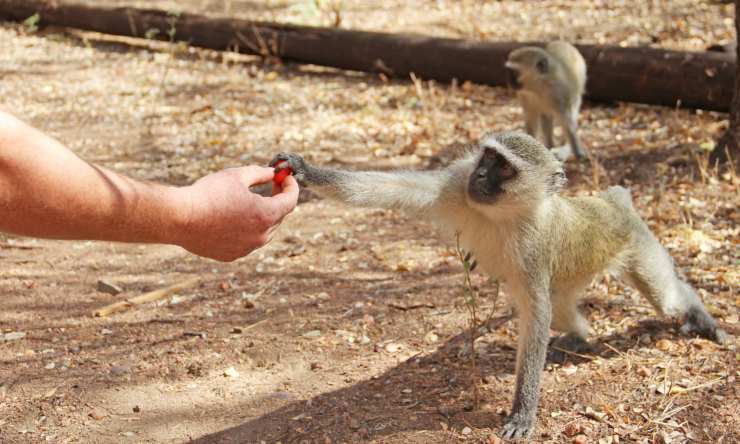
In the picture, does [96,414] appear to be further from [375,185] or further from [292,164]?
[375,185]

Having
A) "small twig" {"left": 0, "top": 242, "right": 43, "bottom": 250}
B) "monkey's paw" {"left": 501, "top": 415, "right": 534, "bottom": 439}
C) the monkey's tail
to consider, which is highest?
the monkey's tail

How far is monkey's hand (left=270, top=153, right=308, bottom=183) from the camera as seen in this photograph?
10.5ft

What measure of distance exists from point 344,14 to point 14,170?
9.09m

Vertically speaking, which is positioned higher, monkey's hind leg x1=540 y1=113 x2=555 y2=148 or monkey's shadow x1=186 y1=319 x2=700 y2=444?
monkey's hind leg x1=540 y1=113 x2=555 y2=148

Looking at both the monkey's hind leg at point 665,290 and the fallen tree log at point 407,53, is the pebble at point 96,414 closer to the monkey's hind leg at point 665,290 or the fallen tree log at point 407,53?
the monkey's hind leg at point 665,290

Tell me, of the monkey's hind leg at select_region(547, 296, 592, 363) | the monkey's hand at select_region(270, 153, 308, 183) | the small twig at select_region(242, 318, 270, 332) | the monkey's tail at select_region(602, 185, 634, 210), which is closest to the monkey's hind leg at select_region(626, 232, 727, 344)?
the monkey's tail at select_region(602, 185, 634, 210)

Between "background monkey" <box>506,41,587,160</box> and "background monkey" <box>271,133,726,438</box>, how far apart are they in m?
2.91

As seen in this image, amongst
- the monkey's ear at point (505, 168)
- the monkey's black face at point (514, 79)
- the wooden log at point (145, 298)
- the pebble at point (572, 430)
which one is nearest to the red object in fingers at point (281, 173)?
the monkey's ear at point (505, 168)

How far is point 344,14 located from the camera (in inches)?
423

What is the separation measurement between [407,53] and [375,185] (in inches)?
214

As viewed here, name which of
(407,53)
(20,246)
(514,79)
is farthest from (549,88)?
(20,246)

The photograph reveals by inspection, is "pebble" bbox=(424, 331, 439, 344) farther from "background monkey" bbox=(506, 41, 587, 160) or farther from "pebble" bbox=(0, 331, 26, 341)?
"background monkey" bbox=(506, 41, 587, 160)

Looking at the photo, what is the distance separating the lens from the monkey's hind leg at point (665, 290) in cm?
392

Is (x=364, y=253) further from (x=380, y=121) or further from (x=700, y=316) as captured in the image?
(x=380, y=121)
